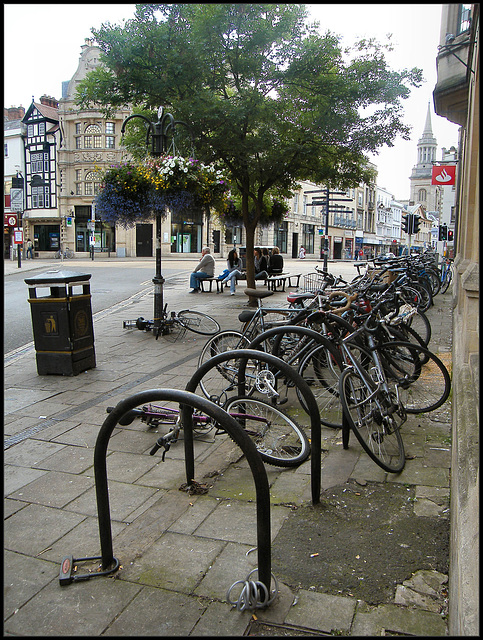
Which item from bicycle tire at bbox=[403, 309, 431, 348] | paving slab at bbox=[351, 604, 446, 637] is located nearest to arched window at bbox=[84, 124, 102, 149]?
bicycle tire at bbox=[403, 309, 431, 348]

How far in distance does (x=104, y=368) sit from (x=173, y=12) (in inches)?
279

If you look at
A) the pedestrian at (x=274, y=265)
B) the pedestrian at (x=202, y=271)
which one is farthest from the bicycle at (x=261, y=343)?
the pedestrian at (x=274, y=265)

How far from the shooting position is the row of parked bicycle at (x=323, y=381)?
382cm

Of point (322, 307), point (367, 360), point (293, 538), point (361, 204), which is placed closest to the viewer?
point (293, 538)

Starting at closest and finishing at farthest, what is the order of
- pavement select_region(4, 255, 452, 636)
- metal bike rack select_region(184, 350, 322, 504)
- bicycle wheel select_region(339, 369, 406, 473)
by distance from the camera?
1. pavement select_region(4, 255, 452, 636)
2. metal bike rack select_region(184, 350, 322, 504)
3. bicycle wheel select_region(339, 369, 406, 473)

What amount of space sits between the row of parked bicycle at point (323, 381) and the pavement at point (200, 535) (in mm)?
191

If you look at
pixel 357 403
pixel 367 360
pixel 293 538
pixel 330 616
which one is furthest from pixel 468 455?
pixel 367 360

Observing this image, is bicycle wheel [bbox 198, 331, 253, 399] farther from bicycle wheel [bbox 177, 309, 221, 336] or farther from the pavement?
bicycle wheel [bbox 177, 309, 221, 336]

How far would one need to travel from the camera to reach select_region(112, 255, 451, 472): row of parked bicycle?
382cm

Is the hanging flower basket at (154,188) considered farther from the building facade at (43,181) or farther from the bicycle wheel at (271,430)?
the building facade at (43,181)

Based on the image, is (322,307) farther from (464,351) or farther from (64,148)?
(64,148)

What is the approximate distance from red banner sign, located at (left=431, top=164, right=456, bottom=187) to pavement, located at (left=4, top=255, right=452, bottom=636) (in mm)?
14228

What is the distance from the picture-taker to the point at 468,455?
2.01 m

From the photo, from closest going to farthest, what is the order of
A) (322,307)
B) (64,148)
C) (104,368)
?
(322,307)
(104,368)
(64,148)
